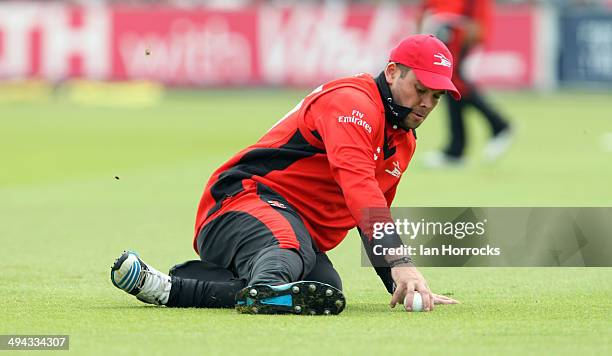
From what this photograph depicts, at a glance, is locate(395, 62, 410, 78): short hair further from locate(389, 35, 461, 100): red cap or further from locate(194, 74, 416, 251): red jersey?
locate(194, 74, 416, 251): red jersey

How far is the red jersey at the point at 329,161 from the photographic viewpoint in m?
6.79

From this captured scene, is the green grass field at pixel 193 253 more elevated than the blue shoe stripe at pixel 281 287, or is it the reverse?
the blue shoe stripe at pixel 281 287

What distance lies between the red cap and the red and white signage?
23.8 meters

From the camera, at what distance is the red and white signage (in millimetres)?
31031

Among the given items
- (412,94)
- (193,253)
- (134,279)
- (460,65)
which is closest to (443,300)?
(412,94)

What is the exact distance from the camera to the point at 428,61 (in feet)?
22.7

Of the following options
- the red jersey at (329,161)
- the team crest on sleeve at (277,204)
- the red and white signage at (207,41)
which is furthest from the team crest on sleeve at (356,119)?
the red and white signage at (207,41)

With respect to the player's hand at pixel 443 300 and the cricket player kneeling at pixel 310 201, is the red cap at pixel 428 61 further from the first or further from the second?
the player's hand at pixel 443 300

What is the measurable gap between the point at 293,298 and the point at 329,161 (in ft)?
2.50

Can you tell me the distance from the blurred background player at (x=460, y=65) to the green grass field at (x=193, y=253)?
36 cm

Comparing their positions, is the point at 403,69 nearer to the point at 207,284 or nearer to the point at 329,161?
the point at 329,161

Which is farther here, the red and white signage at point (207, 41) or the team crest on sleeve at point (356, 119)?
the red and white signage at point (207, 41)

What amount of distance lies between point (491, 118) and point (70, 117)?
1120 centimetres

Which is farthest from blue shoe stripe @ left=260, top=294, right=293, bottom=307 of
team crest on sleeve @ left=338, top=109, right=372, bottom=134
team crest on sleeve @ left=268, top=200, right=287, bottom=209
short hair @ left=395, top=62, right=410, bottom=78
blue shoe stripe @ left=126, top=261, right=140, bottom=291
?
short hair @ left=395, top=62, right=410, bottom=78
